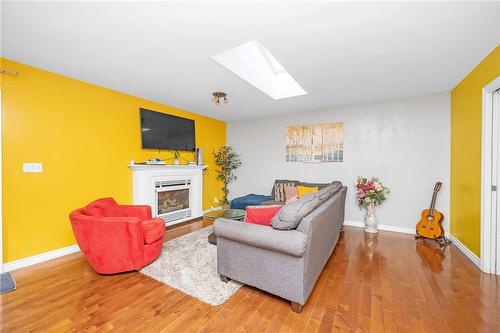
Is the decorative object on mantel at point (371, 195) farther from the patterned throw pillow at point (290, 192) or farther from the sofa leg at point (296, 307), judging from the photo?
the sofa leg at point (296, 307)

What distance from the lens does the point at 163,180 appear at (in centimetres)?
418

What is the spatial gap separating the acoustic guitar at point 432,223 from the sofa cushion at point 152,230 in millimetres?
4075

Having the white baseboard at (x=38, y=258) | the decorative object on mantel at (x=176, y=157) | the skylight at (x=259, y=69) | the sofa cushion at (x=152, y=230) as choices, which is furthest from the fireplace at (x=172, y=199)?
the skylight at (x=259, y=69)

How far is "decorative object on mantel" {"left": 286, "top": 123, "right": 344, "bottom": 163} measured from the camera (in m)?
4.50

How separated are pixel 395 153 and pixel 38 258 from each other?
18.6ft

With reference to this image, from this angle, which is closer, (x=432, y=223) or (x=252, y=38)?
(x=252, y=38)

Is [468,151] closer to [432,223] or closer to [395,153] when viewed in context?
[395,153]

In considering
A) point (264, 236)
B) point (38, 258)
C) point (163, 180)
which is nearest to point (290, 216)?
point (264, 236)

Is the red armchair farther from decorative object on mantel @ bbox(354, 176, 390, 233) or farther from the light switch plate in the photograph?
decorative object on mantel @ bbox(354, 176, 390, 233)

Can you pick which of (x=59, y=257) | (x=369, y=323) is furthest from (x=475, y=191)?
(x=59, y=257)

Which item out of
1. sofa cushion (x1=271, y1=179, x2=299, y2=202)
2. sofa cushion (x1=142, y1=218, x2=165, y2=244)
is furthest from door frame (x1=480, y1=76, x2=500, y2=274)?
sofa cushion (x1=142, y1=218, x2=165, y2=244)

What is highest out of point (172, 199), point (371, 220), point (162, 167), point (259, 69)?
point (259, 69)

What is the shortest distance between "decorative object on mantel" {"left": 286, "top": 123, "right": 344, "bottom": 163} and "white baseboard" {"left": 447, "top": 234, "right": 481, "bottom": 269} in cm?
210

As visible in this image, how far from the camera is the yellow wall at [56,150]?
8.36 ft
